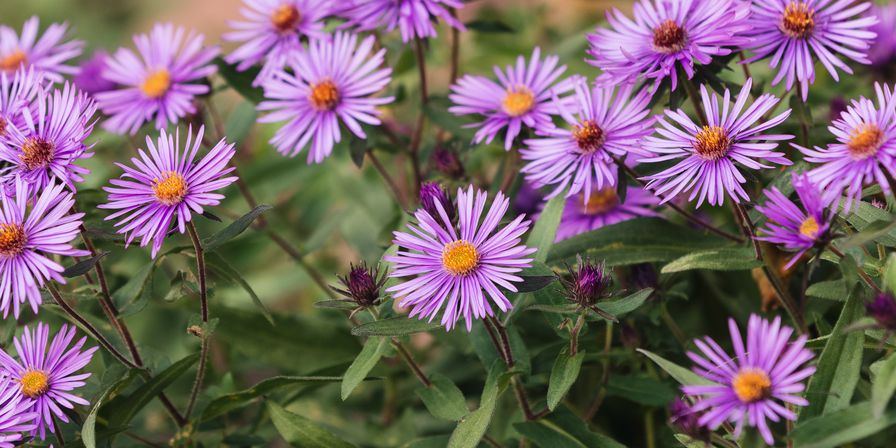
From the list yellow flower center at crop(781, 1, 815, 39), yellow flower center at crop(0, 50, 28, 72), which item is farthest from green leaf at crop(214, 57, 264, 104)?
yellow flower center at crop(781, 1, 815, 39)

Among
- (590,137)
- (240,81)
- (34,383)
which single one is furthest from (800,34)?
(34,383)

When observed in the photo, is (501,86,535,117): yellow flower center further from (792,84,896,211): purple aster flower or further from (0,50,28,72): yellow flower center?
(0,50,28,72): yellow flower center

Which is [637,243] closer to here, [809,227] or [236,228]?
[809,227]

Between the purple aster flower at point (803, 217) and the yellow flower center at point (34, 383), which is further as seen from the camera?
the yellow flower center at point (34, 383)

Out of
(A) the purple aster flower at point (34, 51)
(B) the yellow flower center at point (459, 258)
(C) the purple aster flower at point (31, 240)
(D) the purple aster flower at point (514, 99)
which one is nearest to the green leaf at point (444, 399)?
(B) the yellow flower center at point (459, 258)

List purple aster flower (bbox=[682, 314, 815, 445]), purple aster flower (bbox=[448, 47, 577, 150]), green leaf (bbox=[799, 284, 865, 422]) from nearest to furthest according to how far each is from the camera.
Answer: purple aster flower (bbox=[682, 314, 815, 445]) → green leaf (bbox=[799, 284, 865, 422]) → purple aster flower (bbox=[448, 47, 577, 150])

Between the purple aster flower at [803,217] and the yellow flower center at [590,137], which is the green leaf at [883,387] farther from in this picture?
the yellow flower center at [590,137]
